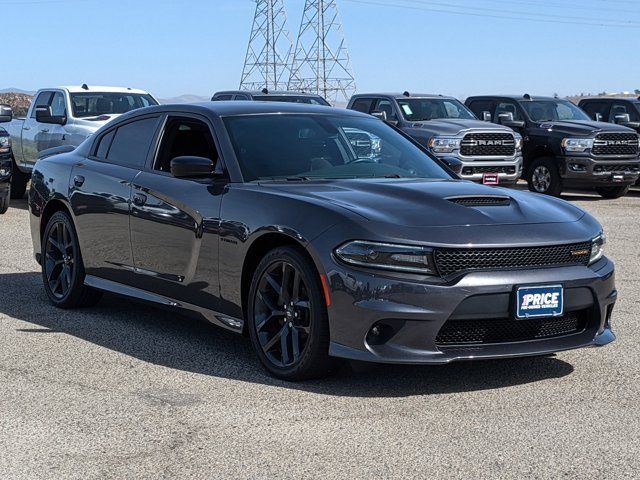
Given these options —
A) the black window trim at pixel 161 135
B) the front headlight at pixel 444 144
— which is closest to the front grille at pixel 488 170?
the front headlight at pixel 444 144

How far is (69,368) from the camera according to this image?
259 inches

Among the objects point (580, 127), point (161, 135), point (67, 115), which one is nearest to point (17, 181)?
point (67, 115)

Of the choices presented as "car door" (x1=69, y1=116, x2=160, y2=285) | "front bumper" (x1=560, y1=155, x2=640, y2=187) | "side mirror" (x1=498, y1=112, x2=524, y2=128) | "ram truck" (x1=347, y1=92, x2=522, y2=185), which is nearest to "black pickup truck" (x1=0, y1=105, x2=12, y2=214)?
"ram truck" (x1=347, y1=92, x2=522, y2=185)

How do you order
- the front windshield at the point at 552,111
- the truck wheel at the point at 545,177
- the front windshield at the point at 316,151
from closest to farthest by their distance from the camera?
the front windshield at the point at 316,151
the truck wheel at the point at 545,177
the front windshield at the point at 552,111

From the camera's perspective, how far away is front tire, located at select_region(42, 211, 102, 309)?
8.34 m

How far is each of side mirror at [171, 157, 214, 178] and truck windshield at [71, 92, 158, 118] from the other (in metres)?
11.4

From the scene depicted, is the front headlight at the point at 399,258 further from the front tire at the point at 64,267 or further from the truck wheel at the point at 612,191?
the truck wheel at the point at 612,191

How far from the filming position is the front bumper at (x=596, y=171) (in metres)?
20.2

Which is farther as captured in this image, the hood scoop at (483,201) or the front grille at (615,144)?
the front grille at (615,144)

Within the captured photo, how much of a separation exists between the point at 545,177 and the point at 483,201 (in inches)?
589

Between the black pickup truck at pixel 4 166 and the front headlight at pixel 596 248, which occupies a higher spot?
the front headlight at pixel 596 248

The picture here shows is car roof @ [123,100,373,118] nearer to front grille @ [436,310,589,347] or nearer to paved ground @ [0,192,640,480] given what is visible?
paved ground @ [0,192,640,480]

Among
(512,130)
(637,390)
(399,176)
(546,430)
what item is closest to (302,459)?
(546,430)

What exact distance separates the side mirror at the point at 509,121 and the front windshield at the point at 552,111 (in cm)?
37
